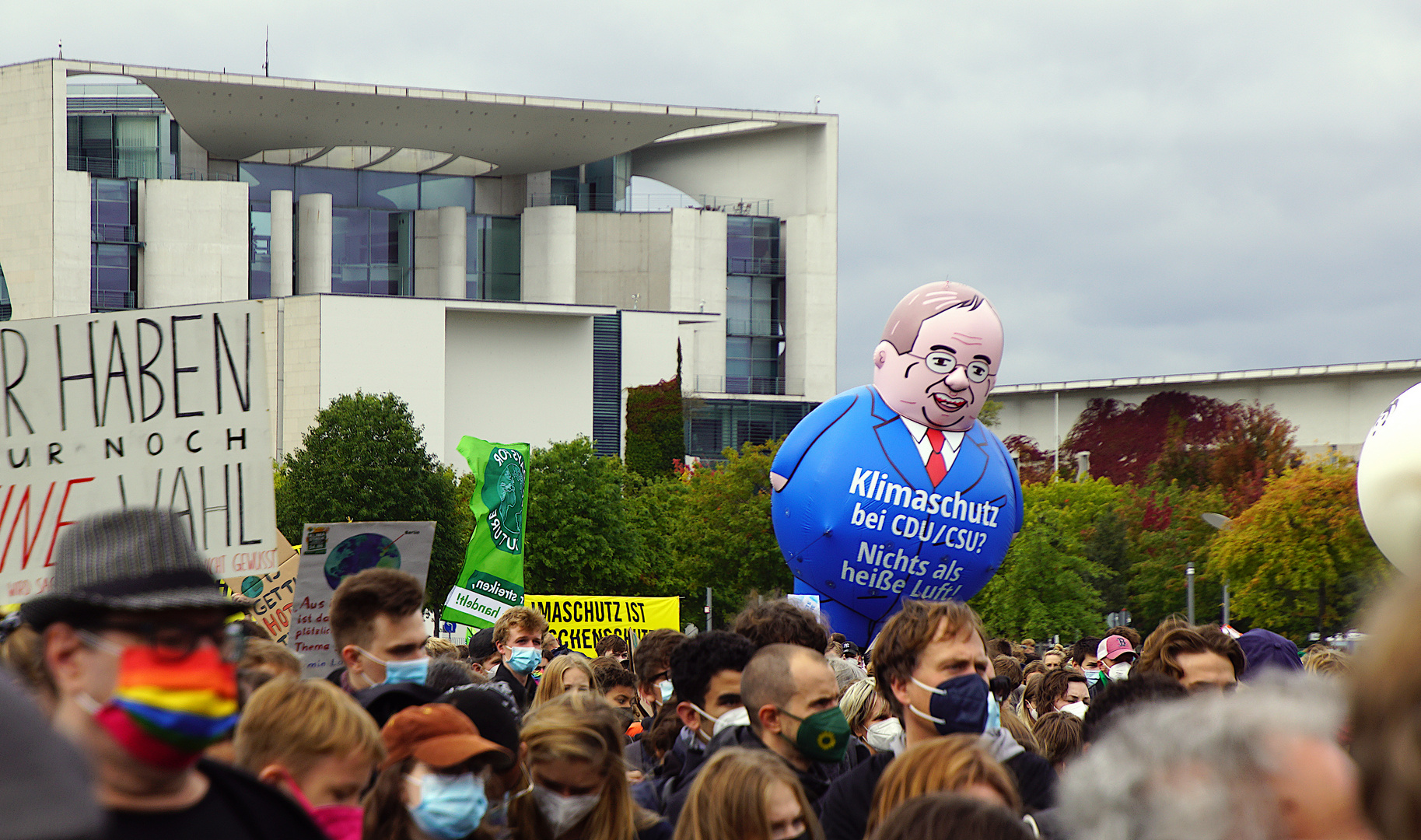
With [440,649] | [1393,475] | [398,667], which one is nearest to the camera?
[398,667]

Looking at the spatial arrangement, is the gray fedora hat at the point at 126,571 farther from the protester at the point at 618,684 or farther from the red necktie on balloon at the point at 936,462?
the red necktie on balloon at the point at 936,462

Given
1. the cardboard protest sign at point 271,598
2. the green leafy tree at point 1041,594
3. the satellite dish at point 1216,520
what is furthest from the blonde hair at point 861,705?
the green leafy tree at point 1041,594

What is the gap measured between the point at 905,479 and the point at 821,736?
11537mm

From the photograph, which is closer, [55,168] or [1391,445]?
[1391,445]

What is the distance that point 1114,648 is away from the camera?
475 inches

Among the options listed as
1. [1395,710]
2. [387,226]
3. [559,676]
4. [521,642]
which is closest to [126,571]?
[1395,710]

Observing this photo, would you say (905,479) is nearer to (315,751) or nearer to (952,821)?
(315,751)

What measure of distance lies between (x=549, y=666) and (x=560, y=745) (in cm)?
306

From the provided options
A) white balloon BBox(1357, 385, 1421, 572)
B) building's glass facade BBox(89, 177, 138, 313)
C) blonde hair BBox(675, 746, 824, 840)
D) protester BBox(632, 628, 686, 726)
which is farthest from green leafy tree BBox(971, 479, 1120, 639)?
building's glass facade BBox(89, 177, 138, 313)

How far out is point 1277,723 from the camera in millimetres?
2168

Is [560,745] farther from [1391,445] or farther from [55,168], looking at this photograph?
[55,168]

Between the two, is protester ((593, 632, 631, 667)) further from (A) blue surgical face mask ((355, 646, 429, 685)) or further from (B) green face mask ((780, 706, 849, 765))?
(B) green face mask ((780, 706, 849, 765))

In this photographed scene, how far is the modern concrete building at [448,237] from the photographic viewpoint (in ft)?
223

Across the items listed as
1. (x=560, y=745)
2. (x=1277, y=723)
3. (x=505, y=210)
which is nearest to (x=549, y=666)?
(x=560, y=745)
